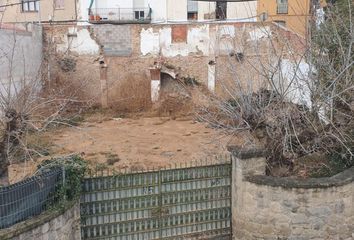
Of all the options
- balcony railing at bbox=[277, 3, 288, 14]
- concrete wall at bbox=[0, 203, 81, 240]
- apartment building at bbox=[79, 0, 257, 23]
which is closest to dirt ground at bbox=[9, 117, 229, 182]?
concrete wall at bbox=[0, 203, 81, 240]

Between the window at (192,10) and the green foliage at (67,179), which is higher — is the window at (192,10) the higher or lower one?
the higher one

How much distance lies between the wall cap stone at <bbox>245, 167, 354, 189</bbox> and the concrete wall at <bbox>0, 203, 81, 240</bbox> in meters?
3.55

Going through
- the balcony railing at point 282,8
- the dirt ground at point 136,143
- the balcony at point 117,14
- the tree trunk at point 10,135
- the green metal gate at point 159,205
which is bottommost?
the dirt ground at point 136,143

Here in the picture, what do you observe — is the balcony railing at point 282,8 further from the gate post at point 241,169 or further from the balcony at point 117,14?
the gate post at point 241,169

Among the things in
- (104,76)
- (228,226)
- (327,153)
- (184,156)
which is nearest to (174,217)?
(228,226)

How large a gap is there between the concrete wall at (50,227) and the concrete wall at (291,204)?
3460 millimetres

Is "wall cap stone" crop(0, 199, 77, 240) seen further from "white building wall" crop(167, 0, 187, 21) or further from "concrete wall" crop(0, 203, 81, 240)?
"white building wall" crop(167, 0, 187, 21)

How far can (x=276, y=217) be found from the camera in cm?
916

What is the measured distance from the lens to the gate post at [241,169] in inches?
365

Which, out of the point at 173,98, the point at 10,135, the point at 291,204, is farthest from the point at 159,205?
the point at 173,98

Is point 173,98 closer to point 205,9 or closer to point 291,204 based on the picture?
point 205,9

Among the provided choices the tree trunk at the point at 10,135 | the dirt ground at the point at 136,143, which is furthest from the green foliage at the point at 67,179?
the dirt ground at the point at 136,143

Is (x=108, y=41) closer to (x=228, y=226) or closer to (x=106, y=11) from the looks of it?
(x=106, y=11)

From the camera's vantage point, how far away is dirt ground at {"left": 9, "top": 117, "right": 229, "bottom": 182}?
48.7 feet
